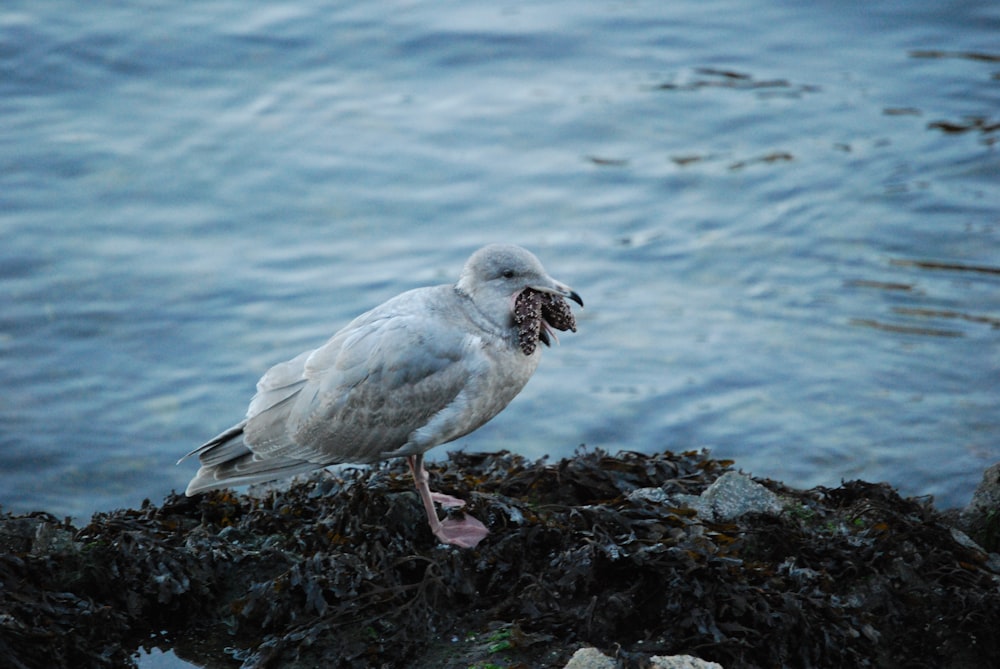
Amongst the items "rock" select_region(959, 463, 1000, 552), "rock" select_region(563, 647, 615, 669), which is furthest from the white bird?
"rock" select_region(959, 463, 1000, 552)

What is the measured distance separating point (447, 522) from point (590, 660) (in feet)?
4.40

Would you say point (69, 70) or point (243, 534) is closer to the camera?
point (243, 534)

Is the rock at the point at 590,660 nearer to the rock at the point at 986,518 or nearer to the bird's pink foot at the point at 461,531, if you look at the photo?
the bird's pink foot at the point at 461,531

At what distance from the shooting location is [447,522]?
205 inches

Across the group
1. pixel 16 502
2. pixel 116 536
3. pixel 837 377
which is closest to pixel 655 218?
pixel 837 377

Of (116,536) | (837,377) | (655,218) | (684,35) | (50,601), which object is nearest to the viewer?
(50,601)

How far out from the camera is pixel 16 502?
7777 mm

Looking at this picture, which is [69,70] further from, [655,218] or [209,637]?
[209,637]

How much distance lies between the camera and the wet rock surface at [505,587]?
4.52 m

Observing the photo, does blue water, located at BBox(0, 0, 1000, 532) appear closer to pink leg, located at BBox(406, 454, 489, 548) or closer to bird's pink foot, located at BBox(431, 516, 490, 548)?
pink leg, located at BBox(406, 454, 489, 548)

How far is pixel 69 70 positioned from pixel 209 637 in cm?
985

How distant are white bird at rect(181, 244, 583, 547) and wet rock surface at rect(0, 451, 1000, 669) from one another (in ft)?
0.81

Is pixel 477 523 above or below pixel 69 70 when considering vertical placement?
below

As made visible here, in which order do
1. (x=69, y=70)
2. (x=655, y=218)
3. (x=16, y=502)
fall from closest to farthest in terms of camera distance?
1. (x=16, y=502)
2. (x=655, y=218)
3. (x=69, y=70)
